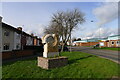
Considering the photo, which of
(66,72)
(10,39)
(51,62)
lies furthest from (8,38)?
(66,72)

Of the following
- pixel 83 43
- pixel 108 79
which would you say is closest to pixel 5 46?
pixel 108 79

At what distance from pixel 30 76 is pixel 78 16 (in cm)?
2293

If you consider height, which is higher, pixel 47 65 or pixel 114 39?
pixel 114 39

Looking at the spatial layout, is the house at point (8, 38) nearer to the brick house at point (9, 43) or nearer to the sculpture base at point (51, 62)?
the brick house at point (9, 43)

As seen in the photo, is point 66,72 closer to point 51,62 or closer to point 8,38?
point 51,62

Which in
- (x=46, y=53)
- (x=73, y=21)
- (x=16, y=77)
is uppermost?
(x=73, y=21)

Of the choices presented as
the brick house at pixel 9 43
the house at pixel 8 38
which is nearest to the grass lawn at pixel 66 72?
the brick house at pixel 9 43

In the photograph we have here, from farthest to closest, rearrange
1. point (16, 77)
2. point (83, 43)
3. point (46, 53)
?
point (83, 43) → point (46, 53) → point (16, 77)

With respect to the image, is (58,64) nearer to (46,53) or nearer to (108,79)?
(46,53)

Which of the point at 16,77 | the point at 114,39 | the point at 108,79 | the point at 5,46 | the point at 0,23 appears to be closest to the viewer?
the point at 108,79

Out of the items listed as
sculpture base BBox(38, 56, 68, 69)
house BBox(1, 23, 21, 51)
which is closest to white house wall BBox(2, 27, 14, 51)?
house BBox(1, 23, 21, 51)

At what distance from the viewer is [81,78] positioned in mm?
5879

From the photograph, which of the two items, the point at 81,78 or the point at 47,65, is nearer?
the point at 81,78

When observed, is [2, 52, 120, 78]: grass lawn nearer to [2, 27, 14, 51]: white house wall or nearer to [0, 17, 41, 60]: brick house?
[0, 17, 41, 60]: brick house
